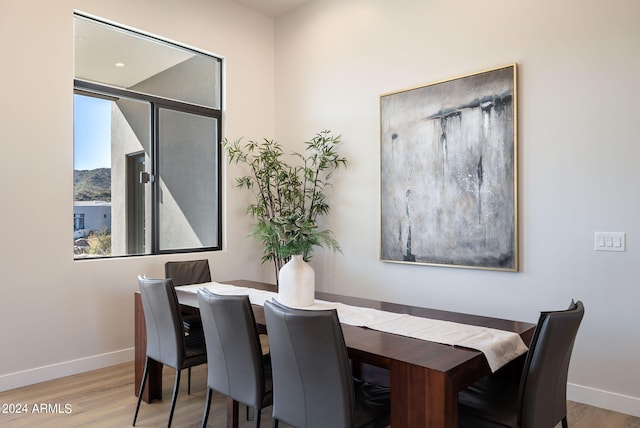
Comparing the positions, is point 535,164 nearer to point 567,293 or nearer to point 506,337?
point 567,293

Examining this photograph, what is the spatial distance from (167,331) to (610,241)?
279 cm

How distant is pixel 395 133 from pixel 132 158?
2.45 m

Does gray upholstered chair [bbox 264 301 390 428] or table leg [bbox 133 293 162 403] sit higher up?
gray upholstered chair [bbox 264 301 390 428]

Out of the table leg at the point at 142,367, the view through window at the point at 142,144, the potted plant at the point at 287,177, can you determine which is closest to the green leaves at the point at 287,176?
the potted plant at the point at 287,177

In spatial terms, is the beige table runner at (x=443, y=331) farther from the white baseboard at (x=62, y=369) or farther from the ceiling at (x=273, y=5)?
the ceiling at (x=273, y=5)

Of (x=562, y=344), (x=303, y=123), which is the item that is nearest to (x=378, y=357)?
(x=562, y=344)

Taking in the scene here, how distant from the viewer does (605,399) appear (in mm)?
2896

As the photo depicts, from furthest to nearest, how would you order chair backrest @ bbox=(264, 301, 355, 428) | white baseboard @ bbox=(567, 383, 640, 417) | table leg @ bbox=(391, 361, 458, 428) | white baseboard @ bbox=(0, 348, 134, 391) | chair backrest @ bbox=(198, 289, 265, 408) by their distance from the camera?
white baseboard @ bbox=(0, 348, 134, 391)
white baseboard @ bbox=(567, 383, 640, 417)
chair backrest @ bbox=(198, 289, 265, 408)
chair backrest @ bbox=(264, 301, 355, 428)
table leg @ bbox=(391, 361, 458, 428)

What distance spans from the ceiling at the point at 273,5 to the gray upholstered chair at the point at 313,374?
12.8 feet

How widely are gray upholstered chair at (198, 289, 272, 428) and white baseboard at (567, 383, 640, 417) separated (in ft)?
7.18

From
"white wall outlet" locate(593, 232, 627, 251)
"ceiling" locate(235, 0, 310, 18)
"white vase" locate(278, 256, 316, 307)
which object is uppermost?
"ceiling" locate(235, 0, 310, 18)

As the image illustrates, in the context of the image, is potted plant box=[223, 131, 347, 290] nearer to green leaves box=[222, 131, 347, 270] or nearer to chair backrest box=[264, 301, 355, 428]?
green leaves box=[222, 131, 347, 270]

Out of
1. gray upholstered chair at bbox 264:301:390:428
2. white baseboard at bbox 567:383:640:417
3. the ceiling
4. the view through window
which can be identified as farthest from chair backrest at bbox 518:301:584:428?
the ceiling

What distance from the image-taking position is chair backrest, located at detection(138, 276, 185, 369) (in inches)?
96.7
